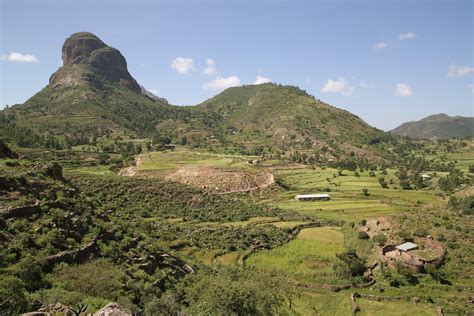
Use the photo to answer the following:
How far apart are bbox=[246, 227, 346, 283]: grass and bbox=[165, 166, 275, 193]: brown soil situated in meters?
49.7

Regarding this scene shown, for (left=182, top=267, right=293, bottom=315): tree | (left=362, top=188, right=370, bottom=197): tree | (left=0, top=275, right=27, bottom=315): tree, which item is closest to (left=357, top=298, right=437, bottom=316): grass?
(left=182, top=267, right=293, bottom=315): tree

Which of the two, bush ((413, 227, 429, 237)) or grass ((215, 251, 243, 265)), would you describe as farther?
bush ((413, 227, 429, 237))

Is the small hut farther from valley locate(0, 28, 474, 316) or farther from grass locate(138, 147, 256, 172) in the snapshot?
grass locate(138, 147, 256, 172)

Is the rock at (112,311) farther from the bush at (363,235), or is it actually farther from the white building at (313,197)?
the white building at (313,197)

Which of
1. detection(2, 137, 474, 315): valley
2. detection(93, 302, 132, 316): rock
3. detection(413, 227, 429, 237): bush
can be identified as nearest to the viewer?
detection(93, 302, 132, 316): rock

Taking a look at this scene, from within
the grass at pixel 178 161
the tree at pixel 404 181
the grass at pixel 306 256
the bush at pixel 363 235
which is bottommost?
the grass at pixel 306 256

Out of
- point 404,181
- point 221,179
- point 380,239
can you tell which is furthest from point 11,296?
point 404,181

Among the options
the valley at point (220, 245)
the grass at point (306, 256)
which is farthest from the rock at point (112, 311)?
the grass at point (306, 256)

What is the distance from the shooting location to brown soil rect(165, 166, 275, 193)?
392ft

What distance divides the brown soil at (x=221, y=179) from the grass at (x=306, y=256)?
49701 millimetres

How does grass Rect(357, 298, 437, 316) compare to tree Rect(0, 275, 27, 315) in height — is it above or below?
below

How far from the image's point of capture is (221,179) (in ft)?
401

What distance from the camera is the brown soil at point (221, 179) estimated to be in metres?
119

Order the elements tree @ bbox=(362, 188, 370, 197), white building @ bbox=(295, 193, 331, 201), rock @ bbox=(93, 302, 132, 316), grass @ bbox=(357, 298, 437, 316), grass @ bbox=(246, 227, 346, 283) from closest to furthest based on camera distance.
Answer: rock @ bbox=(93, 302, 132, 316), grass @ bbox=(357, 298, 437, 316), grass @ bbox=(246, 227, 346, 283), white building @ bbox=(295, 193, 331, 201), tree @ bbox=(362, 188, 370, 197)
